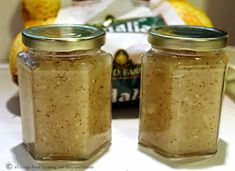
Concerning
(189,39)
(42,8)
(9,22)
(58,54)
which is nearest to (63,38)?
(58,54)

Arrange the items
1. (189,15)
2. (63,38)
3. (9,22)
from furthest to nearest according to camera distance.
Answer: (9,22) → (189,15) → (63,38)

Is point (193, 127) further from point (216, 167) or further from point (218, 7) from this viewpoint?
point (218, 7)

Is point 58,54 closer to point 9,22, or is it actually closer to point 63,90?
point 63,90

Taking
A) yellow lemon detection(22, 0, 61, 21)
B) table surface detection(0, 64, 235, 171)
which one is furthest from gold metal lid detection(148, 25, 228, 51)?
yellow lemon detection(22, 0, 61, 21)

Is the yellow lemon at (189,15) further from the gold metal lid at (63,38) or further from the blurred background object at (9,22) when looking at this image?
the blurred background object at (9,22)

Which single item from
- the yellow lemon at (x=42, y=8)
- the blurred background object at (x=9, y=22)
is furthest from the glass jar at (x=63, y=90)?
the blurred background object at (x=9, y=22)

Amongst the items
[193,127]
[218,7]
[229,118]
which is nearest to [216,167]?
[193,127]
